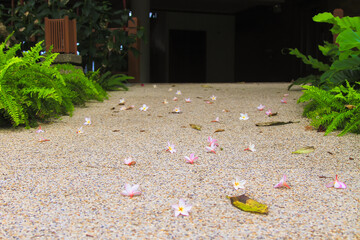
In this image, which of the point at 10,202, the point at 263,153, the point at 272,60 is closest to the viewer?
the point at 10,202

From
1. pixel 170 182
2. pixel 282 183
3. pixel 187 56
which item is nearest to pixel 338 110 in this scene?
pixel 282 183

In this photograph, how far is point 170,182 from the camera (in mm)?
1418

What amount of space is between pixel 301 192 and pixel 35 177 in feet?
3.36

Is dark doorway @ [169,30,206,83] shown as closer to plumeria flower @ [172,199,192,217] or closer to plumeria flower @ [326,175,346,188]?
plumeria flower @ [326,175,346,188]

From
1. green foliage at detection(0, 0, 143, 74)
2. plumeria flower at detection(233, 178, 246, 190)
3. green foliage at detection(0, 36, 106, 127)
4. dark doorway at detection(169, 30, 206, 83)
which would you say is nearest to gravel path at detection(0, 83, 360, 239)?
plumeria flower at detection(233, 178, 246, 190)

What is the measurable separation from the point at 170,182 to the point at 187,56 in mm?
11905

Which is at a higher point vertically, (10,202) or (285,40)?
(285,40)

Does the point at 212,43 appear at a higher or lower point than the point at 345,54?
higher

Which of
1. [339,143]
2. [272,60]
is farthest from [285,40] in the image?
[339,143]

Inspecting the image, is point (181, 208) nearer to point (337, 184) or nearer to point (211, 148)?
point (337, 184)

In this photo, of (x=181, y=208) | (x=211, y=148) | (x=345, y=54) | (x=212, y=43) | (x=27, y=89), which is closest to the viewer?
(x=181, y=208)

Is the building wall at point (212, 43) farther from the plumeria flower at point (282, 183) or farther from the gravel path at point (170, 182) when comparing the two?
the plumeria flower at point (282, 183)

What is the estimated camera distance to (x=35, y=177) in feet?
4.82

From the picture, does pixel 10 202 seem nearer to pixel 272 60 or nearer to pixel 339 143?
pixel 339 143
